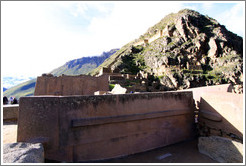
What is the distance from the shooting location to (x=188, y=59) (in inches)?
2267

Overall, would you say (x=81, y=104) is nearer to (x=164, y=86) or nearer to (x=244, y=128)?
(x=244, y=128)

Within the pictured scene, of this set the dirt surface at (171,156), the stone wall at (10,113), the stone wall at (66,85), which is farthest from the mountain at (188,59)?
the stone wall at (10,113)

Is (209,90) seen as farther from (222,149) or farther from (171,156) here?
(171,156)

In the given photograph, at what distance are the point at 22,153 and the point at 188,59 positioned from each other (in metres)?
62.5

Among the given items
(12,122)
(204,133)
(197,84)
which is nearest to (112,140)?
(204,133)

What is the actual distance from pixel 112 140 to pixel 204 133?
4076 millimetres

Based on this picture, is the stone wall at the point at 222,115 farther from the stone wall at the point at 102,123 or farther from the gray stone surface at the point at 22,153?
the gray stone surface at the point at 22,153

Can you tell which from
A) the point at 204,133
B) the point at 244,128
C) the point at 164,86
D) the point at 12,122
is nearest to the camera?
the point at 244,128

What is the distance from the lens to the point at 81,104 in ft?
14.6

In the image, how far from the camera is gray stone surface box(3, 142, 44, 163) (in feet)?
9.53

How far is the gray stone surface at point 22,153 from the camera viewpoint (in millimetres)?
2904

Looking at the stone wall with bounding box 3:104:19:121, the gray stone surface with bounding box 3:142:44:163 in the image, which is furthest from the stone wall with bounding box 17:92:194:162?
the stone wall with bounding box 3:104:19:121

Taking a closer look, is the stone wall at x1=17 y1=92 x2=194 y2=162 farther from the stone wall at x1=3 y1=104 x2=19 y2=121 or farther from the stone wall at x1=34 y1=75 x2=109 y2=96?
the stone wall at x1=34 y1=75 x2=109 y2=96

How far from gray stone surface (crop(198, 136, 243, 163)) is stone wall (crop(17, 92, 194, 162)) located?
1119 millimetres
